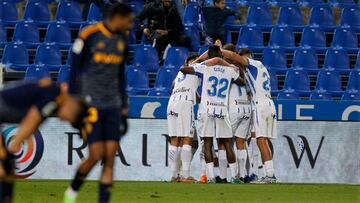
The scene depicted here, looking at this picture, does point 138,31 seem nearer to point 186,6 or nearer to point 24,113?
point 186,6

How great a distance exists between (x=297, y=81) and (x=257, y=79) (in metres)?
4.08

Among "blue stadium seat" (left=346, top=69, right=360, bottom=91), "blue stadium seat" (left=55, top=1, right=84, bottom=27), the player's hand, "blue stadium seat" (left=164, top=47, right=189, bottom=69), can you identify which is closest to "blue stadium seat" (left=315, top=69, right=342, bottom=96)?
"blue stadium seat" (left=346, top=69, right=360, bottom=91)

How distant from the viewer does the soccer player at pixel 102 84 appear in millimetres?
10250

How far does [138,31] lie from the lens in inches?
891

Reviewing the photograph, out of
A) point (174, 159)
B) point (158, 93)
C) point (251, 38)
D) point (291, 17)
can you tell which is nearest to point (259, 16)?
point (291, 17)

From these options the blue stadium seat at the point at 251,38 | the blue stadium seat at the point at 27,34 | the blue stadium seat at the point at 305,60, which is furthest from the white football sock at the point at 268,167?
the blue stadium seat at the point at 27,34

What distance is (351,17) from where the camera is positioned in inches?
933

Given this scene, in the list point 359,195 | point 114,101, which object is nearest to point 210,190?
point 359,195

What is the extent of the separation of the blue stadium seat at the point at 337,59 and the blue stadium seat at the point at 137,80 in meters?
3.98

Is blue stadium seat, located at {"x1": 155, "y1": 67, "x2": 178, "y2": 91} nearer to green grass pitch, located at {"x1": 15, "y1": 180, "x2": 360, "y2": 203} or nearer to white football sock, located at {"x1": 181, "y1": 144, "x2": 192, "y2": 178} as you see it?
white football sock, located at {"x1": 181, "y1": 144, "x2": 192, "y2": 178}

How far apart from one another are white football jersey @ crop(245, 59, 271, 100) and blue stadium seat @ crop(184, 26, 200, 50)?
4.64 meters

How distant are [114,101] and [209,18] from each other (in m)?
11.6

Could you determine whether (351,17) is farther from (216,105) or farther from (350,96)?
(216,105)

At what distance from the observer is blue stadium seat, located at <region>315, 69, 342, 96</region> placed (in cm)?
2180
